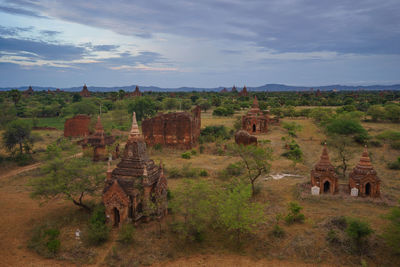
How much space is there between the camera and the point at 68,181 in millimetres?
15164

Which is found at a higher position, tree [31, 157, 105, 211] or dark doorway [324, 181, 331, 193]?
tree [31, 157, 105, 211]

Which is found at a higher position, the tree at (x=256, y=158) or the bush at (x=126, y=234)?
the tree at (x=256, y=158)

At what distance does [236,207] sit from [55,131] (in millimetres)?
41989

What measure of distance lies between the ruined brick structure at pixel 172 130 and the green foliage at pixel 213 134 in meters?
3.35

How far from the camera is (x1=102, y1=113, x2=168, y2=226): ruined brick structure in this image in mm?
13930

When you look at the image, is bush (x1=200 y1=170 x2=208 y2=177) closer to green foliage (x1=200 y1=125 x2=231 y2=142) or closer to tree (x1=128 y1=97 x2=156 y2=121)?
green foliage (x1=200 y1=125 x2=231 y2=142)

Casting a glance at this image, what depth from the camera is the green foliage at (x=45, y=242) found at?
477 inches

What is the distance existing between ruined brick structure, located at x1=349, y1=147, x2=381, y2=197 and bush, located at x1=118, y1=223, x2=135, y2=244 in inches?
546

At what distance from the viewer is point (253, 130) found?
148 feet

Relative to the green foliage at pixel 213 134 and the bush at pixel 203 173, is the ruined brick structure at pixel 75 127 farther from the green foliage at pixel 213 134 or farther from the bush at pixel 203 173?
the bush at pixel 203 173

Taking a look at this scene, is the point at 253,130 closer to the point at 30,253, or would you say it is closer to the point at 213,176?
the point at 213,176


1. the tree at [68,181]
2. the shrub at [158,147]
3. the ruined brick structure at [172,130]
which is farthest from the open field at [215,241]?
the ruined brick structure at [172,130]

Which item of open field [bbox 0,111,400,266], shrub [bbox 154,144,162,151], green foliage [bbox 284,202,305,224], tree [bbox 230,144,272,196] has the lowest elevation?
open field [bbox 0,111,400,266]

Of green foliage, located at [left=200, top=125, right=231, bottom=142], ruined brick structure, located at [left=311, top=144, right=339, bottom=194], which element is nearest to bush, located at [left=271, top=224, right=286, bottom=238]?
ruined brick structure, located at [left=311, top=144, right=339, bottom=194]
